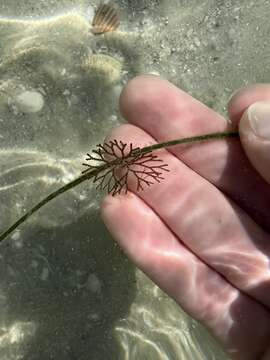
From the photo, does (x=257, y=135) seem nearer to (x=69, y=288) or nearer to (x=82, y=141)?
(x=82, y=141)

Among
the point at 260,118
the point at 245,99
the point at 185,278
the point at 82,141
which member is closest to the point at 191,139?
the point at 245,99

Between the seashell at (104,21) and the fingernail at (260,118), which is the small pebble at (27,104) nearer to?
the seashell at (104,21)

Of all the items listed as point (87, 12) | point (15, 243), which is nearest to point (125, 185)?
point (15, 243)

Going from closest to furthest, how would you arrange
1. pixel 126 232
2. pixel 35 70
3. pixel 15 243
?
pixel 126 232
pixel 15 243
pixel 35 70

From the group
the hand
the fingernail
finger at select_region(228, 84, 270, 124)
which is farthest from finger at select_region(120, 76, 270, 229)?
the fingernail

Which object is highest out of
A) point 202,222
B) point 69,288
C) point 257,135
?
point 257,135

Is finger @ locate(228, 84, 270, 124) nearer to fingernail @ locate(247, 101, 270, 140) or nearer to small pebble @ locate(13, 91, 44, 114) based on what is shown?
fingernail @ locate(247, 101, 270, 140)

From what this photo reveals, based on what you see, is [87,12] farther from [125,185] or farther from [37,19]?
[125,185]
